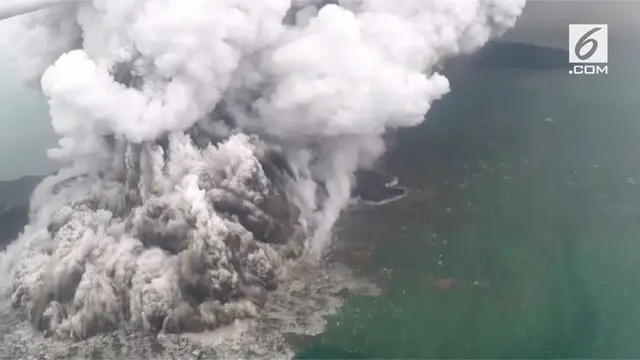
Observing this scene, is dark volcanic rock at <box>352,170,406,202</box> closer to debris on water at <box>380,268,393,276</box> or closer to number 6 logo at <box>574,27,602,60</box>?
debris on water at <box>380,268,393,276</box>

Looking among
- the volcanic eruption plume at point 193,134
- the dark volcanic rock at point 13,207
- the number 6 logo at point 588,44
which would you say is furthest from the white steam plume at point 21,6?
A: the number 6 logo at point 588,44

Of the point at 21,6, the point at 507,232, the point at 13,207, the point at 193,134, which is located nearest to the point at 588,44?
the point at 507,232

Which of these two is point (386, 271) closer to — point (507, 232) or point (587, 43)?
point (507, 232)

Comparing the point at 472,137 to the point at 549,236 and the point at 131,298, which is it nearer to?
the point at 549,236

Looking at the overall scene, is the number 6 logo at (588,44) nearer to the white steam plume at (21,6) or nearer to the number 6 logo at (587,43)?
the number 6 logo at (587,43)

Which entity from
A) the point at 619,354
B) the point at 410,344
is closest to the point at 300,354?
the point at 410,344

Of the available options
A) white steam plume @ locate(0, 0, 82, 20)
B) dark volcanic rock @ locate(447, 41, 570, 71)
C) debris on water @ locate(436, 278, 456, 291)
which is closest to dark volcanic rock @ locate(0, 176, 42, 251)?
white steam plume @ locate(0, 0, 82, 20)
